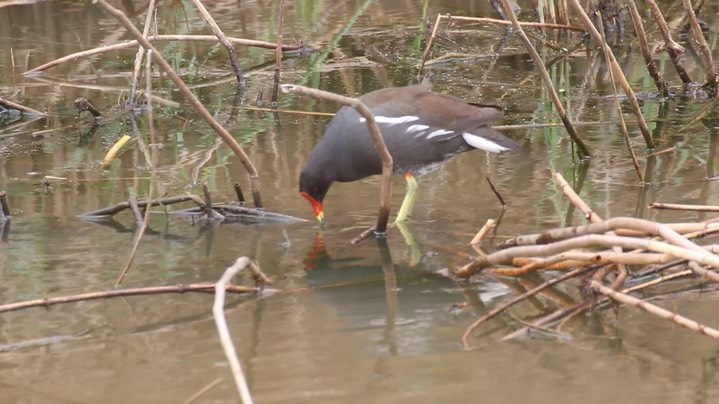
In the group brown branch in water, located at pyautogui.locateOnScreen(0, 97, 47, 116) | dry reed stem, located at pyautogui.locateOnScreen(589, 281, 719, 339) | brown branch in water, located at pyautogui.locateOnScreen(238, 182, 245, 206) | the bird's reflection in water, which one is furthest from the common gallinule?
brown branch in water, located at pyautogui.locateOnScreen(0, 97, 47, 116)

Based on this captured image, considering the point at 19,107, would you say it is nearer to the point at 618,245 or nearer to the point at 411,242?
the point at 411,242

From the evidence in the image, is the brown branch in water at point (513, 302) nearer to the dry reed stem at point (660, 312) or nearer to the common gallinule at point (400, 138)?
the dry reed stem at point (660, 312)

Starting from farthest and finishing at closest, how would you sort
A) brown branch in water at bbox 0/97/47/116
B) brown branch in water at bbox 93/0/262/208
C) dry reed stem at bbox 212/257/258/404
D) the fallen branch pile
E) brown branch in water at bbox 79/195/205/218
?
brown branch in water at bbox 0/97/47/116 < brown branch in water at bbox 79/195/205/218 < brown branch in water at bbox 93/0/262/208 < the fallen branch pile < dry reed stem at bbox 212/257/258/404

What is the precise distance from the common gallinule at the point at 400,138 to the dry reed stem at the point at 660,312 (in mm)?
1557

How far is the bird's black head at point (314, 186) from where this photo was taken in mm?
4848

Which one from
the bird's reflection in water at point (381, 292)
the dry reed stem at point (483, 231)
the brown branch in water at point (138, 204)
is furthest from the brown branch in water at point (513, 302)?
the brown branch in water at point (138, 204)

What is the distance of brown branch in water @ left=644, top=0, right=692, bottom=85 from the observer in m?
5.64

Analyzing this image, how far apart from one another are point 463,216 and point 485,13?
15.3ft

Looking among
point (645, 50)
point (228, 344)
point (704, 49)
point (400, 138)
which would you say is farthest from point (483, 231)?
point (704, 49)

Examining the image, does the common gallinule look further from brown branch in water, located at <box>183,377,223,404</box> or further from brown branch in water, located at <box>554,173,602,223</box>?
brown branch in water, located at <box>183,377,223,404</box>

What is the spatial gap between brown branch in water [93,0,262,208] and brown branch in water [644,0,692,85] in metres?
2.19

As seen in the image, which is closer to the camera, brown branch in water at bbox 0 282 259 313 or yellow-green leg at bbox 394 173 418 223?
brown branch in water at bbox 0 282 259 313

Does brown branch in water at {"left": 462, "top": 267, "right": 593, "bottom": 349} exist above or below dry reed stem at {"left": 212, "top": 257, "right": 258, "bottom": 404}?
below

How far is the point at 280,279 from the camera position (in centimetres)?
405
